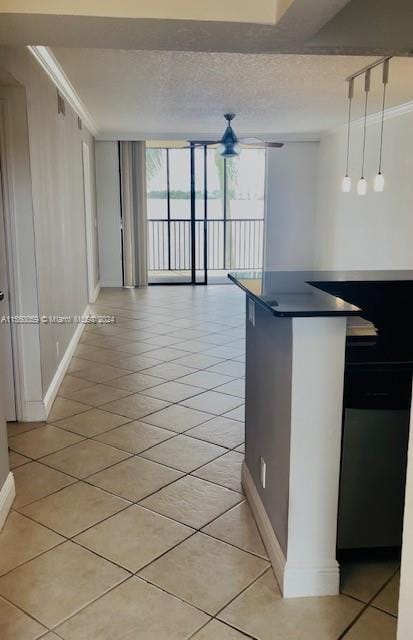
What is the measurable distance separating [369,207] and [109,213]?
14.1 ft

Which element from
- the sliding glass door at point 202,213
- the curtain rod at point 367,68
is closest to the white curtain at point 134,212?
the sliding glass door at point 202,213

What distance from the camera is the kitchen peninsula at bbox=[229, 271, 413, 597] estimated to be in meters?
1.90

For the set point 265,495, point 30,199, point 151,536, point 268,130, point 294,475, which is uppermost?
point 268,130

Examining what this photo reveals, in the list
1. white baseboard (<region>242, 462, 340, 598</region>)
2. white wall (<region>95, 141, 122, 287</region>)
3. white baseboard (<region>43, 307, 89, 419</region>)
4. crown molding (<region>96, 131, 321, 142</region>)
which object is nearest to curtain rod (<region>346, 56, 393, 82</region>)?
white baseboard (<region>43, 307, 89, 419</region>)

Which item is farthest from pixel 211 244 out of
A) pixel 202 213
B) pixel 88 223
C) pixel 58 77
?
pixel 58 77

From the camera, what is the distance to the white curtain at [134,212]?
900cm

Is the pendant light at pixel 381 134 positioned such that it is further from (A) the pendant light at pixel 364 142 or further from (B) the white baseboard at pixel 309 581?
(B) the white baseboard at pixel 309 581

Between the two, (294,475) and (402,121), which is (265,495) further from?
(402,121)

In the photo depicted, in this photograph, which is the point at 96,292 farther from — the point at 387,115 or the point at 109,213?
the point at 387,115

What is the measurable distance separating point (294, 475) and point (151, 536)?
0.80 metres

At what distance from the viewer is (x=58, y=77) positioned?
4.54 m

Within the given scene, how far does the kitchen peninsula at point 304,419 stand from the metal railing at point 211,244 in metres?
8.20

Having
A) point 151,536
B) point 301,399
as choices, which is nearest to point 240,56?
point 301,399

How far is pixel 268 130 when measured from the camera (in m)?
8.55
